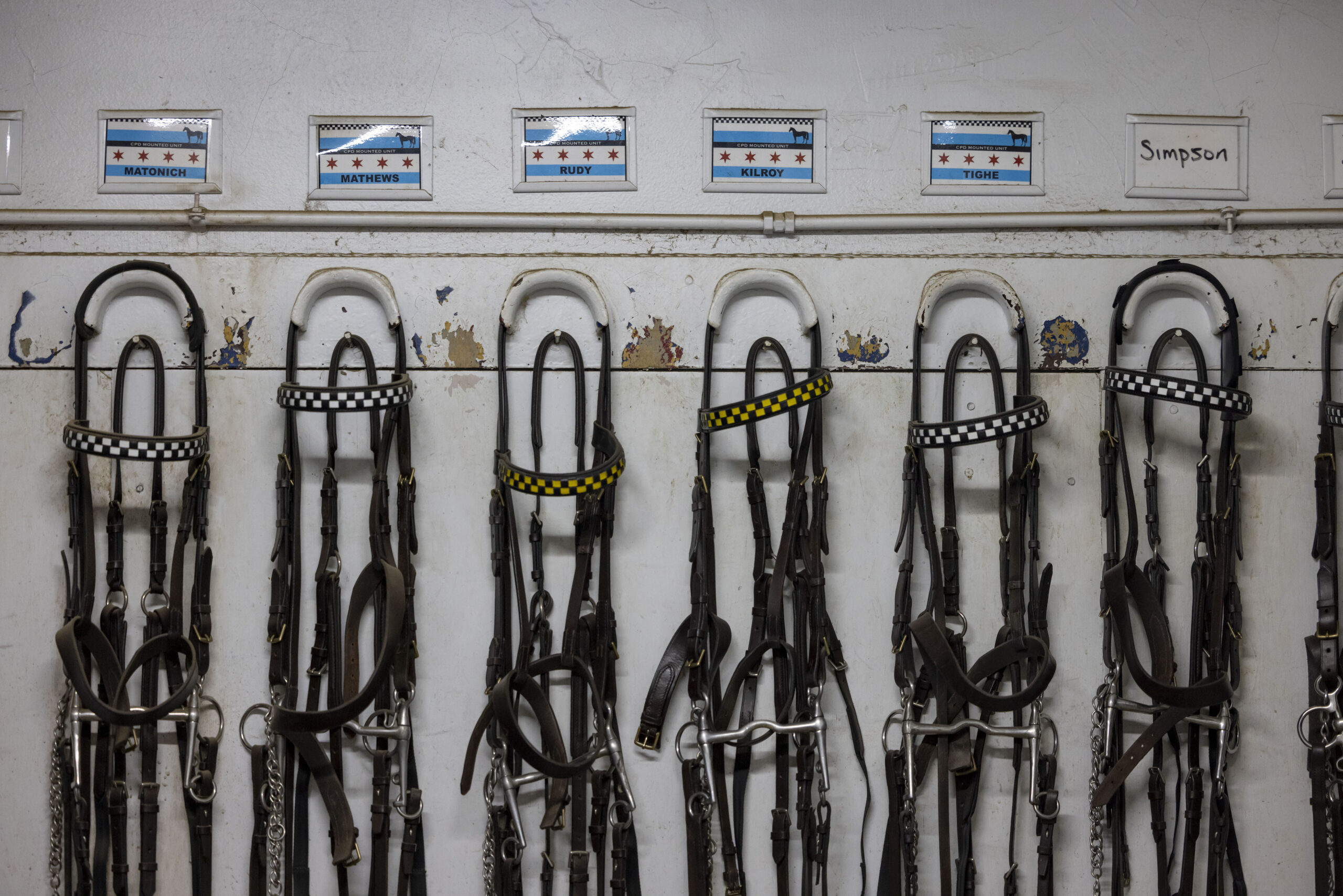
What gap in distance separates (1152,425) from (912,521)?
2.70 ft

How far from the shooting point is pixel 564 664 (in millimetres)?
2477

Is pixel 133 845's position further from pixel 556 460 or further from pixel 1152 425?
pixel 1152 425

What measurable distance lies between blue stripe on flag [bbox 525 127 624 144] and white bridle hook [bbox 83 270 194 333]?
1165 mm

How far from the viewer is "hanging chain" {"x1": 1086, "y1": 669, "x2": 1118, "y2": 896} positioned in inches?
99.7

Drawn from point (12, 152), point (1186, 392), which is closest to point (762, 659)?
point (1186, 392)

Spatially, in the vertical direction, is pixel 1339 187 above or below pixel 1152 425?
above

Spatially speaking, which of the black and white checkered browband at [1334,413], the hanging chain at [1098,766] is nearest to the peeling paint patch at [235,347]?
the hanging chain at [1098,766]

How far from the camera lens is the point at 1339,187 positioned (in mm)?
2703

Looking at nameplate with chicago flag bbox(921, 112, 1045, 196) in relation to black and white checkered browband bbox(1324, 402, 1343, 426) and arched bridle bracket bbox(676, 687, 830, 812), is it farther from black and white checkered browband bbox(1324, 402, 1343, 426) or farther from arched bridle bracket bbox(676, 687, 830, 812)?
arched bridle bracket bbox(676, 687, 830, 812)

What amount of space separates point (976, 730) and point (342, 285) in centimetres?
239

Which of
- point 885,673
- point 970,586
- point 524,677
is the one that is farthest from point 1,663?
point 970,586

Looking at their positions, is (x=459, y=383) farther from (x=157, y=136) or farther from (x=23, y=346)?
(x=23, y=346)

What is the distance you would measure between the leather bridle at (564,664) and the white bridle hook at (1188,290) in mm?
1629

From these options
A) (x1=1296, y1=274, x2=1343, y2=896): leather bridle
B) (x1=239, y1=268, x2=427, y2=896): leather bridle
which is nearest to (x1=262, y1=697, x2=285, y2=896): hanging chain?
(x1=239, y1=268, x2=427, y2=896): leather bridle
